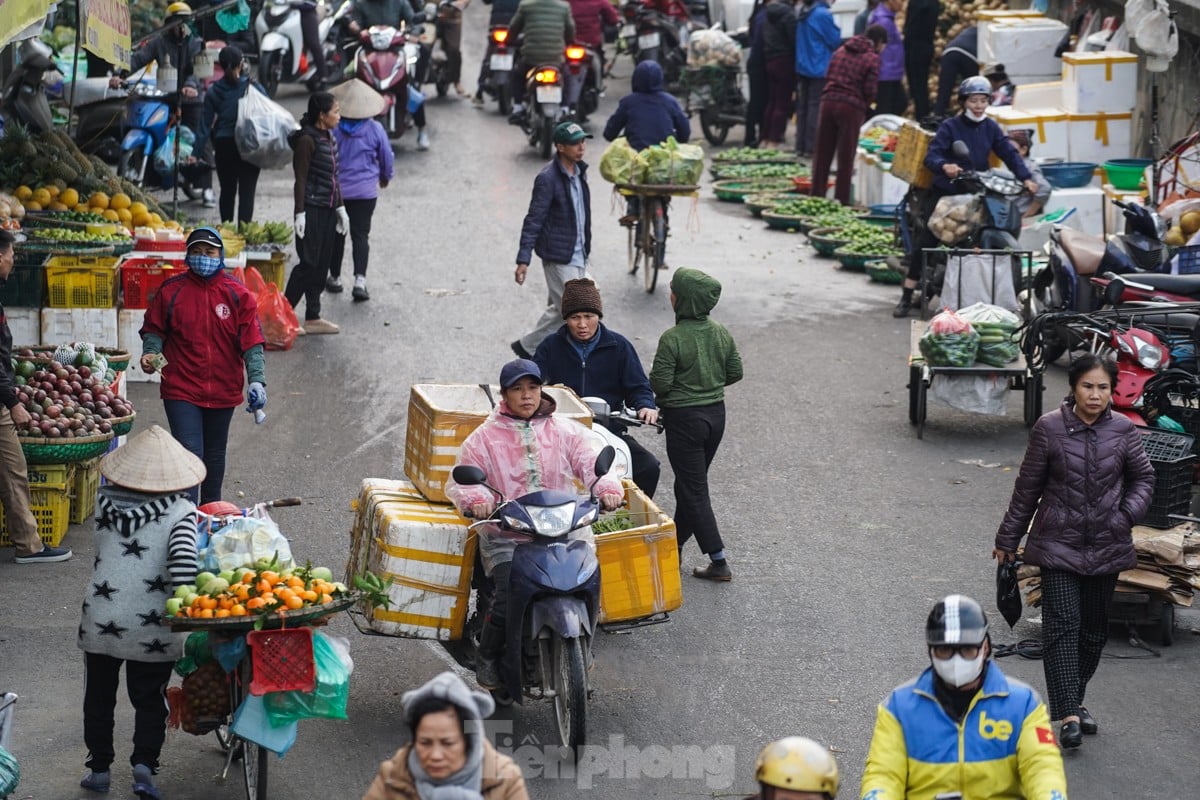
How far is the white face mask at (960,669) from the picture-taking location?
5332 millimetres

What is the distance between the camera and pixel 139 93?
1831 centimetres

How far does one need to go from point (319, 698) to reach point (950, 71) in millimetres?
17232

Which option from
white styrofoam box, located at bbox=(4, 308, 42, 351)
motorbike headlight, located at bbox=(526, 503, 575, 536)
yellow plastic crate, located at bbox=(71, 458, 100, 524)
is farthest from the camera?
white styrofoam box, located at bbox=(4, 308, 42, 351)

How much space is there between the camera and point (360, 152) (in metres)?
15.4

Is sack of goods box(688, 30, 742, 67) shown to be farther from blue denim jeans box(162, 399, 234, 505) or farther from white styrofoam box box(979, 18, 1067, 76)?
blue denim jeans box(162, 399, 234, 505)

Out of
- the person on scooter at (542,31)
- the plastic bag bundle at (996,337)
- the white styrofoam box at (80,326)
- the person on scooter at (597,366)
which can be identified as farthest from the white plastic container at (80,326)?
the person on scooter at (542,31)

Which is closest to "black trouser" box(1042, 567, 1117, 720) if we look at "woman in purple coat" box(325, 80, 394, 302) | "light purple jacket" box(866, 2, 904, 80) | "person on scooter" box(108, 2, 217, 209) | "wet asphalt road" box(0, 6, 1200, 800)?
"wet asphalt road" box(0, 6, 1200, 800)

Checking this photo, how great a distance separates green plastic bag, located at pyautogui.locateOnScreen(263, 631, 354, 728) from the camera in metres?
6.67

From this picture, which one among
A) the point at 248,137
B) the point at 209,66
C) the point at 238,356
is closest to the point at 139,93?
the point at 209,66

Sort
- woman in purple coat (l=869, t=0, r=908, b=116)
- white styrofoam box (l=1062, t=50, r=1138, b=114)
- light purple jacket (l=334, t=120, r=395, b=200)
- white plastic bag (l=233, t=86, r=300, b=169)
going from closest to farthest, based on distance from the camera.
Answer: light purple jacket (l=334, t=120, r=395, b=200), white plastic bag (l=233, t=86, r=300, b=169), white styrofoam box (l=1062, t=50, r=1138, b=114), woman in purple coat (l=869, t=0, r=908, b=116)

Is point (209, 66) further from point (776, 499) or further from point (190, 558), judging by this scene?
point (190, 558)

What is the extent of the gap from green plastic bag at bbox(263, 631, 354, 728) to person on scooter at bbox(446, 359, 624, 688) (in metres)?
1.01

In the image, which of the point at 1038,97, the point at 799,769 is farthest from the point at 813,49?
the point at 799,769

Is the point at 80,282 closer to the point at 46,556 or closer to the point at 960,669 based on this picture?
the point at 46,556
